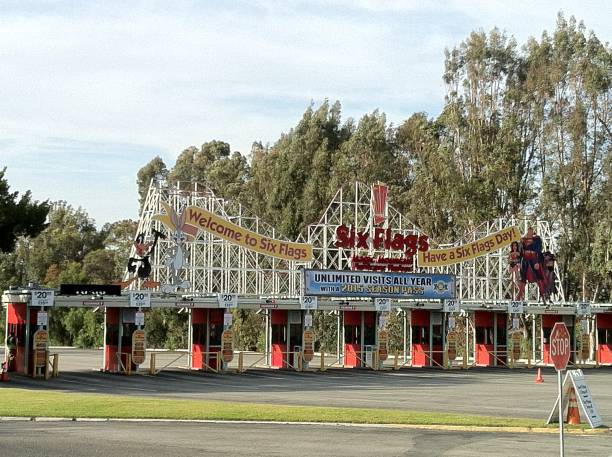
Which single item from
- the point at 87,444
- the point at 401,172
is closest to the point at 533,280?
the point at 401,172

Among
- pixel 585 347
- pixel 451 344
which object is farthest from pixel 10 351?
pixel 585 347

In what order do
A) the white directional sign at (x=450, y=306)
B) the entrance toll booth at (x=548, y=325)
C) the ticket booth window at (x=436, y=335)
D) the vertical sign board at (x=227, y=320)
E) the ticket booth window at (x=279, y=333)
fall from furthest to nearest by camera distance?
the entrance toll booth at (x=548, y=325) → the ticket booth window at (x=436, y=335) → the white directional sign at (x=450, y=306) → the ticket booth window at (x=279, y=333) → the vertical sign board at (x=227, y=320)

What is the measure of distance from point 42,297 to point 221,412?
19.1 meters

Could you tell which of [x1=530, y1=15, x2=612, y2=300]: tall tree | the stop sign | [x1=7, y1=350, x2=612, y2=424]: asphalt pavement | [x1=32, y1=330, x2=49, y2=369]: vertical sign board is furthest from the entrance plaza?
the stop sign

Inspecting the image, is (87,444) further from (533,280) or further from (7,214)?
(533,280)

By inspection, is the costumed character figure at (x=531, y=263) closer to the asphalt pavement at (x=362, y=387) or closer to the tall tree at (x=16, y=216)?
the asphalt pavement at (x=362, y=387)

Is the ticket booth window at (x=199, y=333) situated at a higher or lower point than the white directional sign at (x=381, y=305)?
lower

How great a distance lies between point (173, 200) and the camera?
59812mm

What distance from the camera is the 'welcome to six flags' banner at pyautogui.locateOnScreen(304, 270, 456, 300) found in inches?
2083

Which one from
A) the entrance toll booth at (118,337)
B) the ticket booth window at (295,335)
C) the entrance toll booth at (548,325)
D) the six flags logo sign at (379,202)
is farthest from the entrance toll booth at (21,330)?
the entrance toll booth at (548,325)

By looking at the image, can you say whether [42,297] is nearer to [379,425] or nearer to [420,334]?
[420,334]

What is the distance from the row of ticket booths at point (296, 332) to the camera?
46000 mm

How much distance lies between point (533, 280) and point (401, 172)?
1167 inches

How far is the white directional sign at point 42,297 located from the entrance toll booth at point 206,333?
30.1 ft
